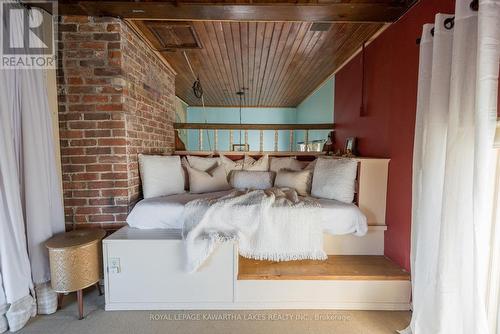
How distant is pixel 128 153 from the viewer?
2.18 m

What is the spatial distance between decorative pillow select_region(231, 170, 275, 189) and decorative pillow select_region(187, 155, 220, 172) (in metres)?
0.33

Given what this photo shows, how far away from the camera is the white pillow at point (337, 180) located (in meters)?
2.22

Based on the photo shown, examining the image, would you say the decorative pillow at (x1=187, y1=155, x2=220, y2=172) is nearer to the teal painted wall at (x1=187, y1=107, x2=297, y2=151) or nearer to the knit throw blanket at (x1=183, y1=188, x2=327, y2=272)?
the knit throw blanket at (x1=183, y1=188, x2=327, y2=272)

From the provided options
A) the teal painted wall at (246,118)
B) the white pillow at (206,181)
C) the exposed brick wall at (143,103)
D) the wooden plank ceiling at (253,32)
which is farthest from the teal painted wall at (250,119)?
the white pillow at (206,181)

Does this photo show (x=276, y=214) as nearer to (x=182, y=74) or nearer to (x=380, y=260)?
(x=380, y=260)

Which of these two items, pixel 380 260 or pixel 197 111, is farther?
pixel 197 111

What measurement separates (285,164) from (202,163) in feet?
3.37

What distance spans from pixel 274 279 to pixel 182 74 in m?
3.17

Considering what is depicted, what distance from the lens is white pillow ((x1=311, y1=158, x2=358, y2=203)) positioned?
222cm

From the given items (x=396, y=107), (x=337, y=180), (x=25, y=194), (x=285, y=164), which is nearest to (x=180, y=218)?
(x=25, y=194)

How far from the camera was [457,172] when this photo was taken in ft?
3.98

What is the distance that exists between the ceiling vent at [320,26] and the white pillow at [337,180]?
1.22 m

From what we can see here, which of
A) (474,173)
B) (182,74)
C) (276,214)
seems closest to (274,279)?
(276,214)

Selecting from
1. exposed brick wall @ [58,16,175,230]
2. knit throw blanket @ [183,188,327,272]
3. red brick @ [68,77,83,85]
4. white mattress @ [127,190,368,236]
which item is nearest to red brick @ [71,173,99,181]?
exposed brick wall @ [58,16,175,230]
